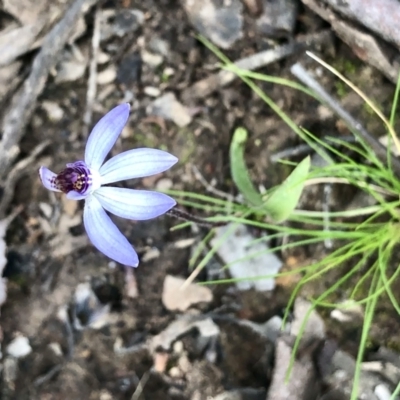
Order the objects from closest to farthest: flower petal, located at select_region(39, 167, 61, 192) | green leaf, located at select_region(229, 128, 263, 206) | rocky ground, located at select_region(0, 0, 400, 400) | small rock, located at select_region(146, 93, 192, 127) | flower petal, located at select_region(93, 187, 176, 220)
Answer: flower petal, located at select_region(93, 187, 176, 220)
flower petal, located at select_region(39, 167, 61, 192)
green leaf, located at select_region(229, 128, 263, 206)
rocky ground, located at select_region(0, 0, 400, 400)
small rock, located at select_region(146, 93, 192, 127)

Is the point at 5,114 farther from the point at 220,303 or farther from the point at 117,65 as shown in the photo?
the point at 220,303

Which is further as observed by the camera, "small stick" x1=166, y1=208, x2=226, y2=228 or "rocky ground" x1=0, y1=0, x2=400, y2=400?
"rocky ground" x1=0, y1=0, x2=400, y2=400

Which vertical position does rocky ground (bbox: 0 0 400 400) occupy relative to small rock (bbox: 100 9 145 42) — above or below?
below

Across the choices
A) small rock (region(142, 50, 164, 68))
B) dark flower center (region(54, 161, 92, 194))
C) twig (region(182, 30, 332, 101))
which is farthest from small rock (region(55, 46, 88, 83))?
dark flower center (region(54, 161, 92, 194))

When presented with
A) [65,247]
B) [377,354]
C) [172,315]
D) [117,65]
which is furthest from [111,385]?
[117,65]

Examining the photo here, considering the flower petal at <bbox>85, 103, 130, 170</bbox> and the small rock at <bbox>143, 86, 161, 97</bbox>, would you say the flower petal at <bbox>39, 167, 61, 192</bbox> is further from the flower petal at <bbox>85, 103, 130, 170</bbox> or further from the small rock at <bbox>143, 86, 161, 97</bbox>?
the small rock at <bbox>143, 86, 161, 97</bbox>

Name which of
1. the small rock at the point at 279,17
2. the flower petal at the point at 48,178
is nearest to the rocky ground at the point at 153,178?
the small rock at the point at 279,17

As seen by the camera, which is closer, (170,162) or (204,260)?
(170,162)
